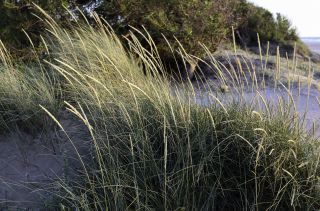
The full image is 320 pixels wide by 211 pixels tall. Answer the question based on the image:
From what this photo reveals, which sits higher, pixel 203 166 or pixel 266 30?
pixel 266 30

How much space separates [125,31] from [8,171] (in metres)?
3.80

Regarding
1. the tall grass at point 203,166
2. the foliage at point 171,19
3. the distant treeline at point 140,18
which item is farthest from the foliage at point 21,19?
the tall grass at point 203,166

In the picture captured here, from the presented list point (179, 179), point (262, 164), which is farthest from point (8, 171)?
point (262, 164)

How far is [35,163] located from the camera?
3580mm

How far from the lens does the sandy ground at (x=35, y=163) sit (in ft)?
10.1

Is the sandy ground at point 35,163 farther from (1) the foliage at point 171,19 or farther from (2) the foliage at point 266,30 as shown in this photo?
(2) the foliage at point 266,30

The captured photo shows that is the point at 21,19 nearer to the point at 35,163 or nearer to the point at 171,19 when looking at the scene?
the point at 171,19

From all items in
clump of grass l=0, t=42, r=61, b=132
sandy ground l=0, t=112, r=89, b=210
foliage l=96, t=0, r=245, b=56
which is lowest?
sandy ground l=0, t=112, r=89, b=210

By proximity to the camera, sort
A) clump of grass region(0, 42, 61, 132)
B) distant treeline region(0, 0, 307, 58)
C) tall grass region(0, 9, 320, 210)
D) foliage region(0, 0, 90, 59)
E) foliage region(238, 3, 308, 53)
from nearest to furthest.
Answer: tall grass region(0, 9, 320, 210)
clump of grass region(0, 42, 61, 132)
foliage region(0, 0, 90, 59)
distant treeline region(0, 0, 307, 58)
foliage region(238, 3, 308, 53)

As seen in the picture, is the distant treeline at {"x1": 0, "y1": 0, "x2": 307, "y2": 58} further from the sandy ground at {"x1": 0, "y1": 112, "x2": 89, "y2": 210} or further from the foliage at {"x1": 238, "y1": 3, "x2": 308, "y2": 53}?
the foliage at {"x1": 238, "y1": 3, "x2": 308, "y2": 53}

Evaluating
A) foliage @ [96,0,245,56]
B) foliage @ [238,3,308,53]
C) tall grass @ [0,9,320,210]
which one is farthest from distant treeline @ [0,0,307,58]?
foliage @ [238,3,308,53]

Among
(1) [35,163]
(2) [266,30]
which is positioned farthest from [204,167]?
(2) [266,30]

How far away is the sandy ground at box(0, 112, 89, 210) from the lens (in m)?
3.07

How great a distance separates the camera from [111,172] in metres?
2.68
